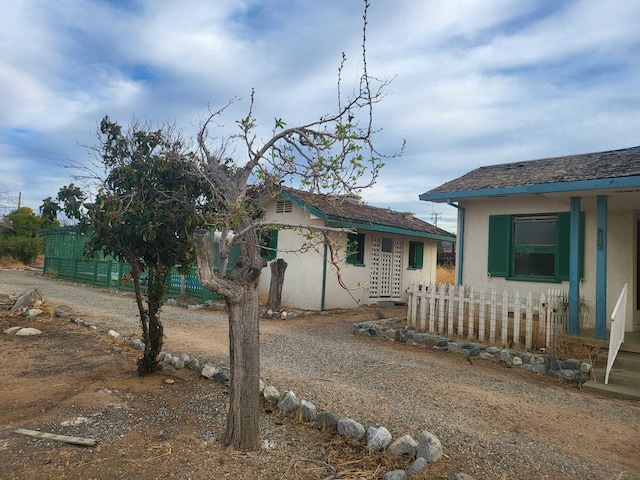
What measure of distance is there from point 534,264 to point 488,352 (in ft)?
9.06

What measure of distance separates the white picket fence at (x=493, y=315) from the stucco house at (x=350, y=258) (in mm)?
3520

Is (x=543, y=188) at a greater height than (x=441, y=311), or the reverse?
(x=543, y=188)

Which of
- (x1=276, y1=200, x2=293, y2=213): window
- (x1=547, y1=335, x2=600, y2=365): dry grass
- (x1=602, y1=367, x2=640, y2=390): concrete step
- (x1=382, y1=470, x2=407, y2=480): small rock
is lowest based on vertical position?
(x1=382, y1=470, x2=407, y2=480): small rock

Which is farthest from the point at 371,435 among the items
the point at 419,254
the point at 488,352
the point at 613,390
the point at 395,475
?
the point at 419,254

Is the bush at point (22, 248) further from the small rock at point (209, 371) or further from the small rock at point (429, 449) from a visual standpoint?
the small rock at point (429, 449)

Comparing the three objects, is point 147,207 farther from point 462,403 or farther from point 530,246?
point 530,246

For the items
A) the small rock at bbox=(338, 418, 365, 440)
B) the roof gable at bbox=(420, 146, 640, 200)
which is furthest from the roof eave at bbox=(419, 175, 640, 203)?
the small rock at bbox=(338, 418, 365, 440)

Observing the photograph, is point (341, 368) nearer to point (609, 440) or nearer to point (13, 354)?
point (609, 440)

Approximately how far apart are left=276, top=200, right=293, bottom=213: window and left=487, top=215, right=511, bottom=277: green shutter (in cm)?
650

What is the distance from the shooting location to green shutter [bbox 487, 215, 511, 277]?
9.34 metres

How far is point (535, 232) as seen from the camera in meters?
9.16

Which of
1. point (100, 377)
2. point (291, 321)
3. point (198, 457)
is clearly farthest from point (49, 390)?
point (291, 321)

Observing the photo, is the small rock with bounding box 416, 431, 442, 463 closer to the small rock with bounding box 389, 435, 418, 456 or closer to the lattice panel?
the small rock with bounding box 389, 435, 418, 456

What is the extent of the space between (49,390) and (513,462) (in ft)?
16.1
